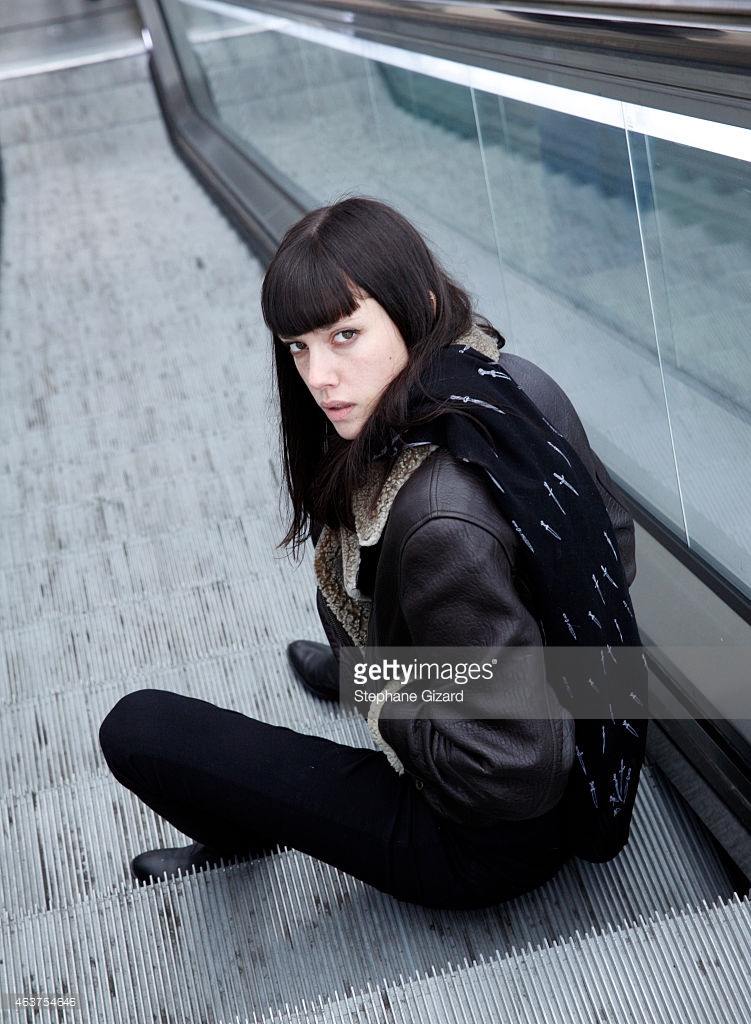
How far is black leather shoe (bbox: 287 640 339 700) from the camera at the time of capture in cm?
262

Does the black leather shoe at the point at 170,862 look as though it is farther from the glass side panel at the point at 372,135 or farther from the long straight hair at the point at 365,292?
the glass side panel at the point at 372,135

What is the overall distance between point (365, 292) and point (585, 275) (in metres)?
0.99

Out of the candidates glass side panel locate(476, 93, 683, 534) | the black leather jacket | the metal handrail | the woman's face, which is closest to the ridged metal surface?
the black leather jacket

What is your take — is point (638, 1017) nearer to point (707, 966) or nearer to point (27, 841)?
point (707, 966)

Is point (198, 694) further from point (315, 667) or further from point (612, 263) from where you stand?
point (612, 263)

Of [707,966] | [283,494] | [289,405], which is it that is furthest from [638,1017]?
[283,494]

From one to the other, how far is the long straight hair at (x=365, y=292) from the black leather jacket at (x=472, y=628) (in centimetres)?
12

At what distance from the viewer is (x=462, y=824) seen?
173 cm

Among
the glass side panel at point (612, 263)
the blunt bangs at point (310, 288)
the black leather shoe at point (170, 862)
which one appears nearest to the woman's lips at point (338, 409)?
the blunt bangs at point (310, 288)

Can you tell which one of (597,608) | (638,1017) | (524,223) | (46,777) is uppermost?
(524,223)

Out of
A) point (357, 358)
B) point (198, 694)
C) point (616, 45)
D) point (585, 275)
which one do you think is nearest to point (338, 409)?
point (357, 358)

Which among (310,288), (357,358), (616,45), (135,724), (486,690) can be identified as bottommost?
(135,724)

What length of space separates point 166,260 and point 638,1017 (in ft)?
17.6

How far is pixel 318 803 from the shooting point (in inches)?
71.9
